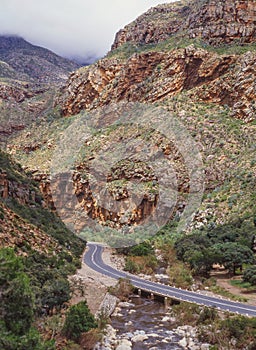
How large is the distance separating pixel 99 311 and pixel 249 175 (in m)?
36.2

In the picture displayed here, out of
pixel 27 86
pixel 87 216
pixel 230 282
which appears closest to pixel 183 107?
pixel 87 216

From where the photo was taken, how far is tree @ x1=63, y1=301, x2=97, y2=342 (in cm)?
2023

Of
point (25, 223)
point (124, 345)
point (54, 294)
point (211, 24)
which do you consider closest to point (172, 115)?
point (211, 24)

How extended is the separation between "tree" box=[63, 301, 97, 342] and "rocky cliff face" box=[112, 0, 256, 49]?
232 ft

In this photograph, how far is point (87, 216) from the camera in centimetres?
7750

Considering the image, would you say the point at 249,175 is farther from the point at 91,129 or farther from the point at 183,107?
the point at 91,129

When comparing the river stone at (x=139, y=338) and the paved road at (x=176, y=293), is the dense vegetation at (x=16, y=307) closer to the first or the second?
the river stone at (x=139, y=338)

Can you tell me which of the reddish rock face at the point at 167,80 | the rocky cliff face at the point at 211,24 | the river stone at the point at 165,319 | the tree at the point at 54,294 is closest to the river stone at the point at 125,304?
the river stone at the point at 165,319

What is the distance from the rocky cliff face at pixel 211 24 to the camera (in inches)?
3137

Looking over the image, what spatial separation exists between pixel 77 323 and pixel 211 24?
252 feet

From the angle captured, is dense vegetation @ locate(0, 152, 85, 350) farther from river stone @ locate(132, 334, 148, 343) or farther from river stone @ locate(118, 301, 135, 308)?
river stone @ locate(132, 334, 148, 343)

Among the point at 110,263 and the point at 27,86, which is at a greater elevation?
the point at 27,86

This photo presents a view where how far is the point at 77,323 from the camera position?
20.3m

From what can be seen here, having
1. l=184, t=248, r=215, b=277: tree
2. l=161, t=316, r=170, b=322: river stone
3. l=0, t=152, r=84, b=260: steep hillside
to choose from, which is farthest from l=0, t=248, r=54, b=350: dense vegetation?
l=184, t=248, r=215, b=277: tree
